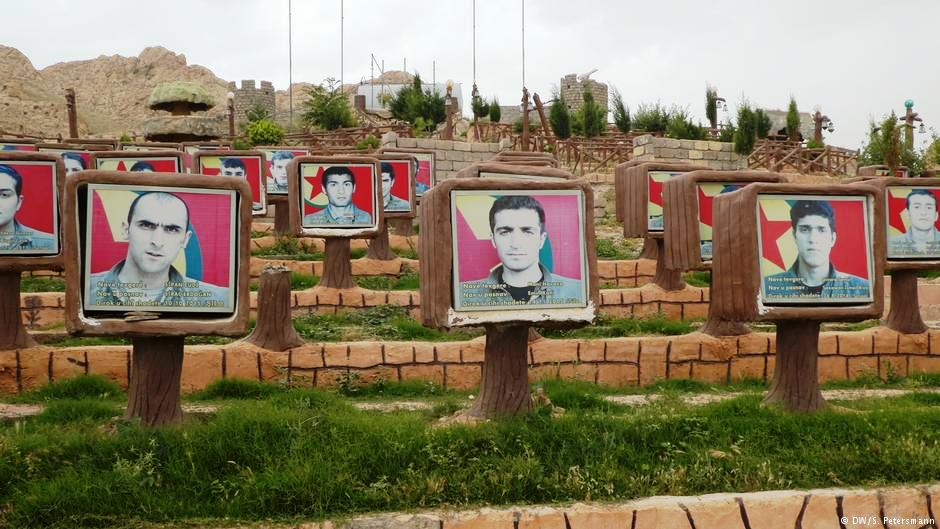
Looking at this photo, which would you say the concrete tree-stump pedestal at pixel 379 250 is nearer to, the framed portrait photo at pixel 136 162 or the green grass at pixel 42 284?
the framed portrait photo at pixel 136 162

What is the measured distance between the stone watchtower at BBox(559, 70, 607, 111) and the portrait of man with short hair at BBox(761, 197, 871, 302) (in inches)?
1270

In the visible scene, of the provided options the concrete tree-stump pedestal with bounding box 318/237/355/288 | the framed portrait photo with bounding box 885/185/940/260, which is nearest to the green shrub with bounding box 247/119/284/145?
the concrete tree-stump pedestal with bounding box 318/237/355/288

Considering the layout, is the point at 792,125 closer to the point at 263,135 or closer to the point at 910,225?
the point at 263,135

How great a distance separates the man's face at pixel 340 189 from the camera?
8.68m

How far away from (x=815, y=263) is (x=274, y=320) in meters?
3.59

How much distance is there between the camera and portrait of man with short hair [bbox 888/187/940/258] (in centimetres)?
675

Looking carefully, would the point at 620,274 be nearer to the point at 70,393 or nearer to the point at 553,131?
the point at 70,393

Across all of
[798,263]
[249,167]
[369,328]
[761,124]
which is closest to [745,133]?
[761,124]

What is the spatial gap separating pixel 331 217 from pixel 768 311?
5.07m

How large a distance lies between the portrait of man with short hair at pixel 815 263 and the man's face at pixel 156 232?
3.20 m

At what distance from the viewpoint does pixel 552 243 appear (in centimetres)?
467

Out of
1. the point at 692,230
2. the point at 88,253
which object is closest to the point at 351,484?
the point at 88,253

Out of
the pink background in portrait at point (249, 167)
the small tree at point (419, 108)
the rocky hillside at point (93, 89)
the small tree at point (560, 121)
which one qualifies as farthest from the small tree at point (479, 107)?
the pink background in portrait at point (249, 167)

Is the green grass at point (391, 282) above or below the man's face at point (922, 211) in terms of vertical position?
below
